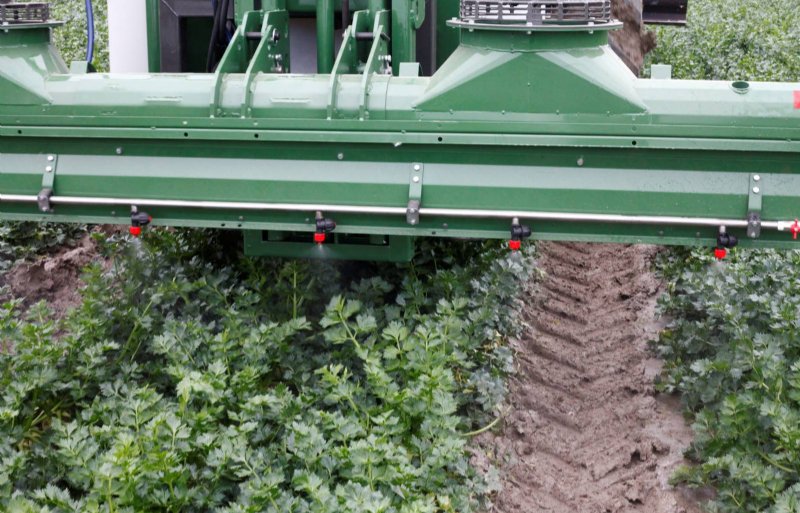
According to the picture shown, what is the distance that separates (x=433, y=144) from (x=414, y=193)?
0.20 metres

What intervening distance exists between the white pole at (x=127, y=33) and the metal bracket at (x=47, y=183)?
99 cm

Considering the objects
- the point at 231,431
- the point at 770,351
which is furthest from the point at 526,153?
the point at 231,431

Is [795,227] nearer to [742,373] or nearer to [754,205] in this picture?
[754,205]

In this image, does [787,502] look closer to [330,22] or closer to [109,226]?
[330,22]

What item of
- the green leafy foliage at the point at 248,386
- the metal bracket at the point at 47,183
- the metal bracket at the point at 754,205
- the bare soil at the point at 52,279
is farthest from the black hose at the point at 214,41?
the metal bracket at the point at 754,205

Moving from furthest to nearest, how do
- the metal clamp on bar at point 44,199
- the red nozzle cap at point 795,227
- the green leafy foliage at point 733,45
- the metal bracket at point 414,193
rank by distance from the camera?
the green leafy foliage at point 733,45 < the metal clamp on bar at point 44,199 < the metal bracket at point 414,193 < the red nozzle cap at point 795,227

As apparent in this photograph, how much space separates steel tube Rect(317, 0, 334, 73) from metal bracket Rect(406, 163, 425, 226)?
0.94 m

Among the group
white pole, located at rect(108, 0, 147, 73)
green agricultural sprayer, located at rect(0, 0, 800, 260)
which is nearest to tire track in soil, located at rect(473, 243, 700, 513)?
green agricultural sprayer, located at rect(0, 0, 800, 260)

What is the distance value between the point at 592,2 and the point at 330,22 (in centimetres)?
130

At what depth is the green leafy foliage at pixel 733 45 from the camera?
12555 mm

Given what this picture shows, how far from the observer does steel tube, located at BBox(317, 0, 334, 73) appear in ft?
17.0

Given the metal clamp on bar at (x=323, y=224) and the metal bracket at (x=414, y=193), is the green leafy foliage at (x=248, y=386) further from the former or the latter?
the metal bracket at (x=414, y=193)

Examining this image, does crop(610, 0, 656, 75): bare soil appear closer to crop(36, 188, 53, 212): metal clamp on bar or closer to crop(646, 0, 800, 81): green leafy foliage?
crop(36, 188, 53, 212): metal clamp on bar

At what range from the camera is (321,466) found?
13.0ft
